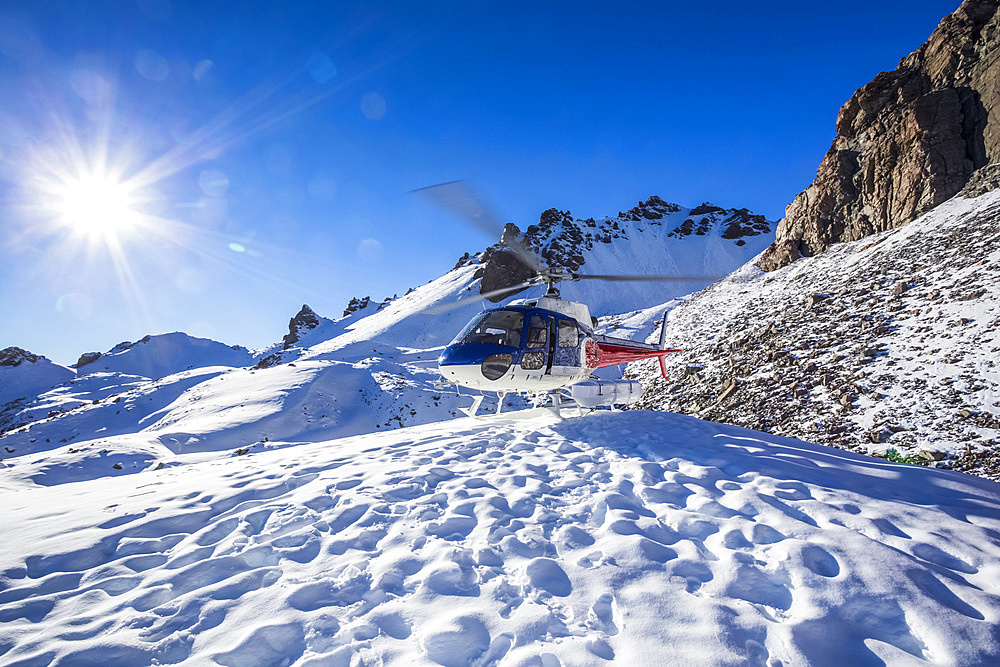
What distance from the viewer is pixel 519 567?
2951mm

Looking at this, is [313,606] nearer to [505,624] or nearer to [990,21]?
[505,624]

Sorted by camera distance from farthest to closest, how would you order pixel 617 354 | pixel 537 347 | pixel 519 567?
1. pixel 617 354
2. pixel 537 347
3. pixel 519 567

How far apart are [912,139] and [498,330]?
23609mm

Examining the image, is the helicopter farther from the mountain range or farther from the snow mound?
the snow mound

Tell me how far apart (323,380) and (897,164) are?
1176 inches

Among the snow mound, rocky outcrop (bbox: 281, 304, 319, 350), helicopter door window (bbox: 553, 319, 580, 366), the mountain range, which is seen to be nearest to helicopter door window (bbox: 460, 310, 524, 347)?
helicopter door window (bbox: 553, 319, 580, 366)

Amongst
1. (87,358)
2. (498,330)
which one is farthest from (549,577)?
(87,358)

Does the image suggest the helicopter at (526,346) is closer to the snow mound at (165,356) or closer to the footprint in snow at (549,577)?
the footprint in snow at (549,577)

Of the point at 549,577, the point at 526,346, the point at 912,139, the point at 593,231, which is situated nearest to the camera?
the point at 549,577

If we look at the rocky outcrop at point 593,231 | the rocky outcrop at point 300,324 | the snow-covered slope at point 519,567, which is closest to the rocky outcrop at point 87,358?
the rocky outcrop at point 300,324

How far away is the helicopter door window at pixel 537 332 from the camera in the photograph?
7.26 meters

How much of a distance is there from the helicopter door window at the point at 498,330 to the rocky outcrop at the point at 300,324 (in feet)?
203

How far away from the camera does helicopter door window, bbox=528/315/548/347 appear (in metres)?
7.26

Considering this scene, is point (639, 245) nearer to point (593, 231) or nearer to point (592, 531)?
point (593, 231)
